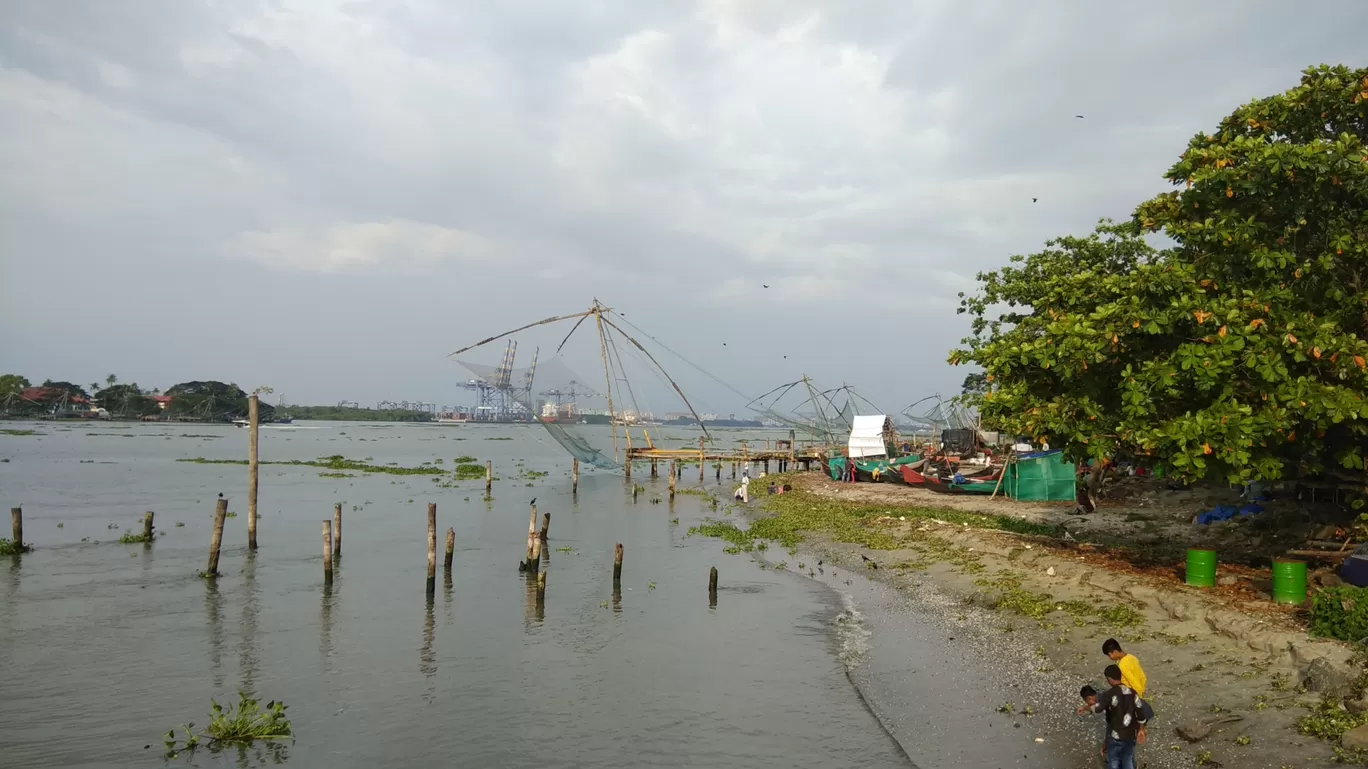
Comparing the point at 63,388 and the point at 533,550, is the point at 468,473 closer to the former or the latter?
the point at 533,550

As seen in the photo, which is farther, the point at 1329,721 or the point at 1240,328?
the point at 1240,328

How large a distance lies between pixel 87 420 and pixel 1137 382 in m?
172

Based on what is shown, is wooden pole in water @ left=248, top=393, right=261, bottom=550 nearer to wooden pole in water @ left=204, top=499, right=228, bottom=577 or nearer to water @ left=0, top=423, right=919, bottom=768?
water @ left=0, top=423, right=919, bottom=768

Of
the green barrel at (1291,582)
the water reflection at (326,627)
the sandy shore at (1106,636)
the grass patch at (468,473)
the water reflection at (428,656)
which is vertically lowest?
the water reflection at (428,656)

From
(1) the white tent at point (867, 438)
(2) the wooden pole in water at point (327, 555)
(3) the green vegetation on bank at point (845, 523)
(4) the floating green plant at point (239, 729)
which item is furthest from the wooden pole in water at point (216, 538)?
(1) the white tent at point (867, 438)

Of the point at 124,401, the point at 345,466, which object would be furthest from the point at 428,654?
the point at 124,401

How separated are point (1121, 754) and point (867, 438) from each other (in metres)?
38.9

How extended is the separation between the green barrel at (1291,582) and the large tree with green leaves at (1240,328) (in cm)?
127

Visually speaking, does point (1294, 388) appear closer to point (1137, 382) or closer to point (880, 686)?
point (1137, 382)

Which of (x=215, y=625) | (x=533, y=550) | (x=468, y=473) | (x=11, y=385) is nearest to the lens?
(x=215, y=625)

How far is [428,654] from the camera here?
14.6 metres

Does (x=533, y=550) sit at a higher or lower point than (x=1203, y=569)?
lower

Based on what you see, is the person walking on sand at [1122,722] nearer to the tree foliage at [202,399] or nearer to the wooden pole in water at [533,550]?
the wooden pole in water at [533,550]

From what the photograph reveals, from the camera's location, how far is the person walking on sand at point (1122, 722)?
7.81 metres
